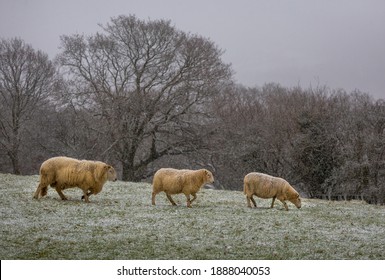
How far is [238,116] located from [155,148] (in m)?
12.1

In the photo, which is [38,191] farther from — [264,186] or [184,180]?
[264,186]

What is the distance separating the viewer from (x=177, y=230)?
17.4m

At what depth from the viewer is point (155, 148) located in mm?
53031

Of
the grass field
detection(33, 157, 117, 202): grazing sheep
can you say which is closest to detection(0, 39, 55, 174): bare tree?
the grass field

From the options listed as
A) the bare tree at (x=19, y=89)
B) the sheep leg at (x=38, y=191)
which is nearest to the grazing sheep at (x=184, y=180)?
the sheep leg at (x=38, y=191)

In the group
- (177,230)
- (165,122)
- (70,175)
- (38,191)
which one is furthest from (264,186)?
(165,122)

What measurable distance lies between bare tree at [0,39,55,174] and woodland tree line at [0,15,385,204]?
24cm

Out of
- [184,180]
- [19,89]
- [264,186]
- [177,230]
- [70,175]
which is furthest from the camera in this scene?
[19,89]

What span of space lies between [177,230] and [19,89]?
2375cm

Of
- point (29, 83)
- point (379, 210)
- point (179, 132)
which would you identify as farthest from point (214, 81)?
point (379, 210)

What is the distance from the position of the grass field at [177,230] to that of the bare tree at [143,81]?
25155mm

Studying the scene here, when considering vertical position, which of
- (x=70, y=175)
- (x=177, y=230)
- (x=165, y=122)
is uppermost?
(x=165, y=122)

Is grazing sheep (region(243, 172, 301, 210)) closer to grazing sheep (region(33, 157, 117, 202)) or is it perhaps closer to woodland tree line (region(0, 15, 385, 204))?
grazing sheep (region(33, 157, 117, 202))

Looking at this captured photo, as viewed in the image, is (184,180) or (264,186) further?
(264,186)
